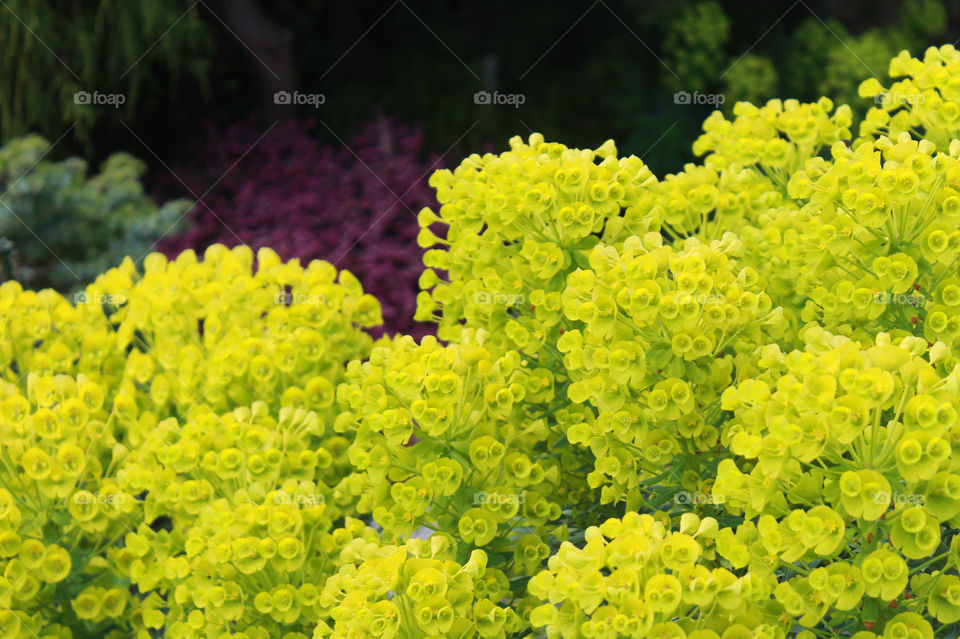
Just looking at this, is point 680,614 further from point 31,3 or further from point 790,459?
point 31,3

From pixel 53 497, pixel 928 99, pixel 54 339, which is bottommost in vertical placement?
pixel 53 497

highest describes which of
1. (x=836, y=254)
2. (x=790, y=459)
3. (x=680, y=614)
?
(x=836, y=254)

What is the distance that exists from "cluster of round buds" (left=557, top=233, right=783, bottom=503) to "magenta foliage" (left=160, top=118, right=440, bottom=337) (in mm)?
2430

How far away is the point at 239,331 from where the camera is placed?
2.85 m

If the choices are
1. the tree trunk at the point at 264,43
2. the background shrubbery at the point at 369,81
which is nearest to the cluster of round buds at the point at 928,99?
the background shrubbery at the point at 369,81

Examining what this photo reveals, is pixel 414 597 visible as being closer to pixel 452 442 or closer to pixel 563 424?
pixel 452 442

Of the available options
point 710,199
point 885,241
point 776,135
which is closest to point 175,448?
point 710,199

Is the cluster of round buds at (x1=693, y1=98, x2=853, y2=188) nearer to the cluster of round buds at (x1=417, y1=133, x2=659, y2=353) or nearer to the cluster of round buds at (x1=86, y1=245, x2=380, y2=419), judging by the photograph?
the cluster of round buds at (x1=417, y1=133, x2=659, y2=353)

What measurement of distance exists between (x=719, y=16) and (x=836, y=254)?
601cm

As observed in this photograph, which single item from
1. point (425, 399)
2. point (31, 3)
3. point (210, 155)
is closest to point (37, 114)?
point (31, 3)

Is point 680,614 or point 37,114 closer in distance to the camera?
point 680,614

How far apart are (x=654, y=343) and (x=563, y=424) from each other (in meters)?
0.33

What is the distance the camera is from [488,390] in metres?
2.18

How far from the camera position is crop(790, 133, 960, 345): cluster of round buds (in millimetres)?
2064
